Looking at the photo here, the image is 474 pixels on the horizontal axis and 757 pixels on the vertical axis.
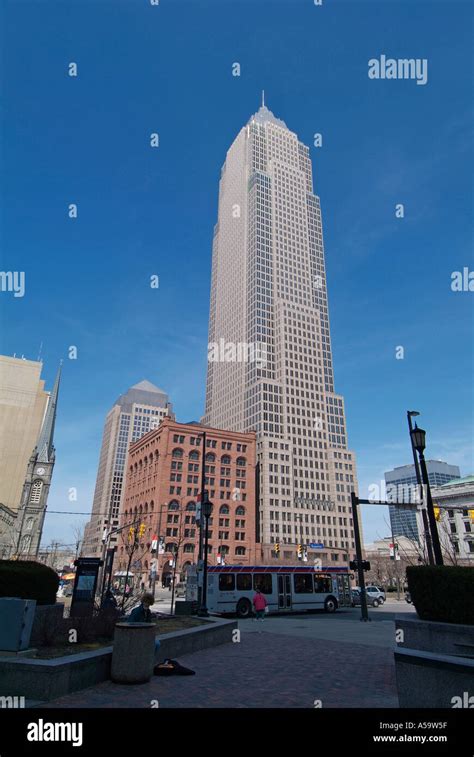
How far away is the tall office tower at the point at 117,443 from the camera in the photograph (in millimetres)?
172625

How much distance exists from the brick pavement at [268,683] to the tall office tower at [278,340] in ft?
298

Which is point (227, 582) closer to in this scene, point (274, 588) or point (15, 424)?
point (274, 588)

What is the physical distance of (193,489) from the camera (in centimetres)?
9419

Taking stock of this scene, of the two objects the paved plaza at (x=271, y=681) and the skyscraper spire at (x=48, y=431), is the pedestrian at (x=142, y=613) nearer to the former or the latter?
the paved plaza at (x=271, y=681)

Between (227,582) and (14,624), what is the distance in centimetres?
2260

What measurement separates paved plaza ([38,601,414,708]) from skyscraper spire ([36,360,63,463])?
108m

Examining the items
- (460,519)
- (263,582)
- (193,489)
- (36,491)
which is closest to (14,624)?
(263,582)

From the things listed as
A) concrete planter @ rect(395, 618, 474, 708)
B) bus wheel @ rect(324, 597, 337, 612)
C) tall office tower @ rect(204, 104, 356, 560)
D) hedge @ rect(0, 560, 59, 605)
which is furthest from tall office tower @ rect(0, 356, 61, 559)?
concrete planter @ rect(395, 618, 474, 708)

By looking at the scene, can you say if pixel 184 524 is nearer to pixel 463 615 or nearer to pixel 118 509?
pixel 463 615

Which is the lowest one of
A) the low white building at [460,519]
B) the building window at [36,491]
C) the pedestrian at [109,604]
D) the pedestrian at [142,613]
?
the pedestrian at [109,604]

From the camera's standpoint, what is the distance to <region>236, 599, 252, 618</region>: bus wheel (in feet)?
93.1

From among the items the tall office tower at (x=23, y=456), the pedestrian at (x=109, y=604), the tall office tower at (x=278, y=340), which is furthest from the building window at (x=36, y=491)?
the pedestrian at (x=109, y=604)

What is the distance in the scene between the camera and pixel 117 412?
612ft
